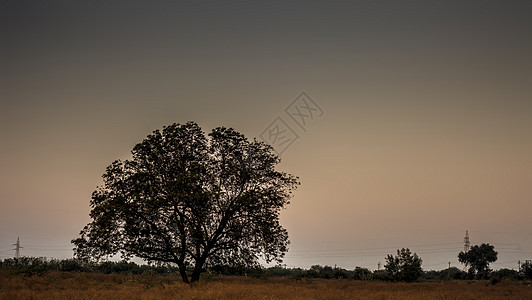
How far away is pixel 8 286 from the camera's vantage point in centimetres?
2292

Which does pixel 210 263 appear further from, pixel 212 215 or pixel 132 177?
pixel 132 177

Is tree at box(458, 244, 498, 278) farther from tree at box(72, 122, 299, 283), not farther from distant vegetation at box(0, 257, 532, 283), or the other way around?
tree at box(72, 122, 299, 283)

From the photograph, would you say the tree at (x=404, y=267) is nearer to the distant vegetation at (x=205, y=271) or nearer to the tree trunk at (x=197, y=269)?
the distant vegetation at (x=205, y=271)

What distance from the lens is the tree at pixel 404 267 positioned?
45.5m

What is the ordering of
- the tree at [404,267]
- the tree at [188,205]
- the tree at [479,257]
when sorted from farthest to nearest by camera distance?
the tree at [479,257] → the tree at [404,267] → the tree at [188,205]

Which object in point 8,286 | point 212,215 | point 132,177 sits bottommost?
point 8,286

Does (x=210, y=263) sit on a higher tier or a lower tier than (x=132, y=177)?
lower

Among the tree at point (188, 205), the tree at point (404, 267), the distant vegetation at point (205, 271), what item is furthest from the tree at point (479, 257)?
the tree at point (188, 205)

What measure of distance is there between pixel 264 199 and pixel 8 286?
57.5 feet

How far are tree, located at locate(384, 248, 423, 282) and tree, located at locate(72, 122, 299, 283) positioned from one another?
758 inches

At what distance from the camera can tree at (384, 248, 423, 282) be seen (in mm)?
45531

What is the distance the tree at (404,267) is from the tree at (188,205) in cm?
1926

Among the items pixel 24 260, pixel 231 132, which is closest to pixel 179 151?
pixel 231 132

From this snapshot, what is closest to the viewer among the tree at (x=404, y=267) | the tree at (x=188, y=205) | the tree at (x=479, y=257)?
the tree at (x=188, y=205)
